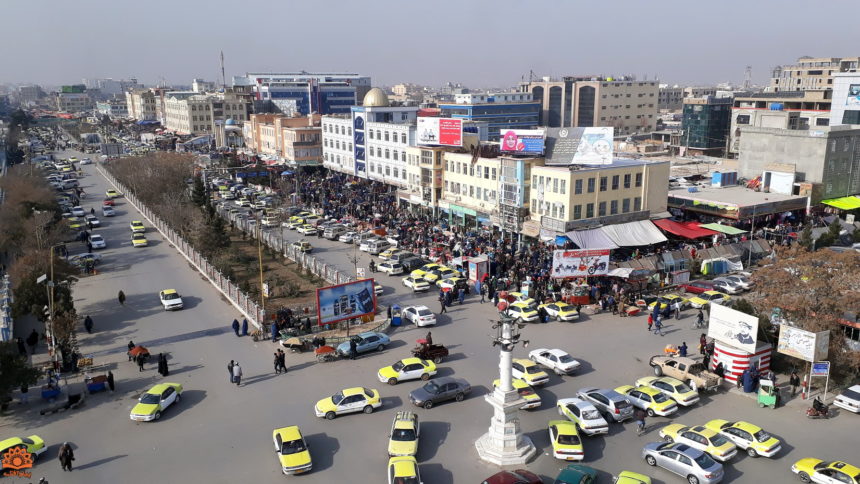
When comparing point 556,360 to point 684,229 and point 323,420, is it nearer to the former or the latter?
point 323,420

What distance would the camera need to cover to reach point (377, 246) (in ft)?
131

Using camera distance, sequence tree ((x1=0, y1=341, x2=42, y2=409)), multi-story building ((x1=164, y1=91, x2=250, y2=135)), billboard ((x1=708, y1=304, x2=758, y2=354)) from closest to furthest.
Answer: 1. tree ((x1=0, y1=341, x2=42, y2=409))
2. billboard ((x1=708, y1=304, x2=758, y2=354))
3. multi-story building ((x1=164, y1=91, x2=250, y2=135))

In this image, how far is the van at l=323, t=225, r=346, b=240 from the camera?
4409 cm

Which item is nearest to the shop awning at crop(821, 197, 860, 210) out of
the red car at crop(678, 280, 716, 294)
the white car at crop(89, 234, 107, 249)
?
Result: the red car at crop(678, 280, 716, 294)

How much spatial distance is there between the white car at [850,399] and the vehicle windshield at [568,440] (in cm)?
942

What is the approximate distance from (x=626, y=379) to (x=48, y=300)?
2423 centimetres

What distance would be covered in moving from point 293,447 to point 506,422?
5846mm

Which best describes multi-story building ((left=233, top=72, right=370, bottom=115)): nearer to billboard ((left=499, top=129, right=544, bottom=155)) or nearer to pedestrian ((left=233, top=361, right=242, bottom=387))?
billboard ((left=499, top=129, right=544, bottom=155))

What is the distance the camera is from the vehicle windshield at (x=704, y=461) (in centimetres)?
1573

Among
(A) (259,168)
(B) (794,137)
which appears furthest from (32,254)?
(B) (794,137)

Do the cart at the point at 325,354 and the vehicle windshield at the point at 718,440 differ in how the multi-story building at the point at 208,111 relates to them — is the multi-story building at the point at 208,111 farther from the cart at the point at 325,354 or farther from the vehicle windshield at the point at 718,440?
the vehicle windshield at the point at 718,440

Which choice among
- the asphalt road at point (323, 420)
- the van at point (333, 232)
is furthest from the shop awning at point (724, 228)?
the van at point (333, 232)

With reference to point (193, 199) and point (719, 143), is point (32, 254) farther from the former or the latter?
point (719, 143)

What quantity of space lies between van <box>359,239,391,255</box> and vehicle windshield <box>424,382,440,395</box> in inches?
778
